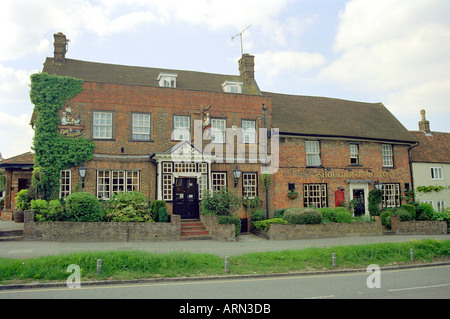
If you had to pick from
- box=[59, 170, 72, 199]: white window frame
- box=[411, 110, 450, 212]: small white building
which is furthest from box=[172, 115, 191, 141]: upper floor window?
box=[411, 110, 450, 212]: small white building

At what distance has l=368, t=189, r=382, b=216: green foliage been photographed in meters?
25.6

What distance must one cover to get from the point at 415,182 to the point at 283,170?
11686 mm

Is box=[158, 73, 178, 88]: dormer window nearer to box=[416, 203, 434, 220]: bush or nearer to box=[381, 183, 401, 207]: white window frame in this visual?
box=[381, 183, 401, 207]: white window frame

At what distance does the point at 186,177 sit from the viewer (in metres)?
21.4

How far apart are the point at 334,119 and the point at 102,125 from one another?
54.1 feet

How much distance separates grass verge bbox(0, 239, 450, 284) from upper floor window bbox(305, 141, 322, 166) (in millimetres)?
10631

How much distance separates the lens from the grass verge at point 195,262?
10484mm

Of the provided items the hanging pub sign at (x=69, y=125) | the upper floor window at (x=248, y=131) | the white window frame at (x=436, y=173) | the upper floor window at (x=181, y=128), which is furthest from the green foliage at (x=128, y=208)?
the white window frame at (x=436, y=173)

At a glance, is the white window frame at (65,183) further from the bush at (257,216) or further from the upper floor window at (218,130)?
the bush at (257,216)

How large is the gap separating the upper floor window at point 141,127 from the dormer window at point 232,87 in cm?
605

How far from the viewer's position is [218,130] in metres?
23.1
